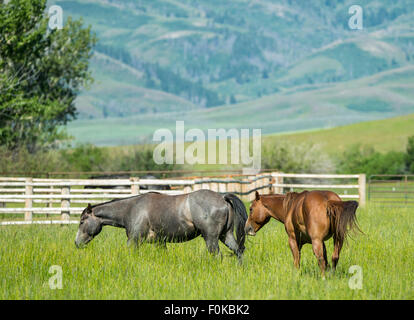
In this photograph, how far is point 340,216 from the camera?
326 inches

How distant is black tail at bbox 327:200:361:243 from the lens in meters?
8.29

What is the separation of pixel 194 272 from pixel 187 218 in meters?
1.43

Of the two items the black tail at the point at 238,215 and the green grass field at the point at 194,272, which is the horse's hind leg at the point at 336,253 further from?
the black tail at the point at 238,215

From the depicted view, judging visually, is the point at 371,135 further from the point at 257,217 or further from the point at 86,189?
the point at 257,217

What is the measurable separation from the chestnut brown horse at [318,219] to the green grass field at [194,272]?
1.40ft

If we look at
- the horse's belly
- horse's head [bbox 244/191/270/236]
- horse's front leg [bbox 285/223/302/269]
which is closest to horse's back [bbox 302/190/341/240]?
horse's front leg [bbox 285/223/302/269]

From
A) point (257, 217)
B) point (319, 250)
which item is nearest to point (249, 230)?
point (257, 217)

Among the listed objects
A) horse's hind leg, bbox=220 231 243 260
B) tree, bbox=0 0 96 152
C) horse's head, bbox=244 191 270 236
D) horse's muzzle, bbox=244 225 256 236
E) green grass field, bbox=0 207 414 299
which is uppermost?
tree, bbox=0 0 96 152

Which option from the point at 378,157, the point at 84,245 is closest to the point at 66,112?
the point at 84,245

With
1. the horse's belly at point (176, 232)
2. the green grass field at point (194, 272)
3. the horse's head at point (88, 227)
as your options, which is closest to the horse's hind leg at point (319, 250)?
the green grass field at point (194, 272)

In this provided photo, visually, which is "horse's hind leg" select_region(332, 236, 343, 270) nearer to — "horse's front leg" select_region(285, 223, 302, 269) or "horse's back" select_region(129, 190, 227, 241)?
"horse's front leg" select_region(285, 223, 302, 269)

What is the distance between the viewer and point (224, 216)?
1008cm

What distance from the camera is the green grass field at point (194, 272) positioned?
7762mm
